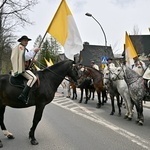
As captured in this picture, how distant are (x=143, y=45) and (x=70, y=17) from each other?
37.6m

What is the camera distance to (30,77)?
20.0 feet

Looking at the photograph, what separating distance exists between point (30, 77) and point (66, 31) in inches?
82.7

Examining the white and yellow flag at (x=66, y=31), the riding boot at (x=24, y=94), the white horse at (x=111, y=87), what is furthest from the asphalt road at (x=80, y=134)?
the white and yellow flag at (x=66, y=31)

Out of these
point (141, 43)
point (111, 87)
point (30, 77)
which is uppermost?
point (141, 43)

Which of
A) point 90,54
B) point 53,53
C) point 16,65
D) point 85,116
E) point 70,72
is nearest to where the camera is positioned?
point 16,65

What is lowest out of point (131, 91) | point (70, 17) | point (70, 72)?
point (131, 91)

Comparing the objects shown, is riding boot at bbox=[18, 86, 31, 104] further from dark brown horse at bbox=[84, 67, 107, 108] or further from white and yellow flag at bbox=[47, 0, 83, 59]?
dark brown horse at bbox=[84, 67, 107, 108]

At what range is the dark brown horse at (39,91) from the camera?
6242 millimetres

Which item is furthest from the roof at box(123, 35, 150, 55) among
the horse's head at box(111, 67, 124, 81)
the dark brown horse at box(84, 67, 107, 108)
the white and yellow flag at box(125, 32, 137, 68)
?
the horse's head at box(111, 67, 124, 81)

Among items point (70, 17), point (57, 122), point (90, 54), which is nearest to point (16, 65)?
point (70, 17)

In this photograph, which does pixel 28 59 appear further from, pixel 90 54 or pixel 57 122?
pixel 90 54

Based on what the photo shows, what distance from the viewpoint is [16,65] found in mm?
6098

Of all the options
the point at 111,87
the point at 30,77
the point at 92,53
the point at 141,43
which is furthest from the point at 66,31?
the point at 92,53

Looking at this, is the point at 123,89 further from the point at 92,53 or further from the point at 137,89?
the point at 92,53
